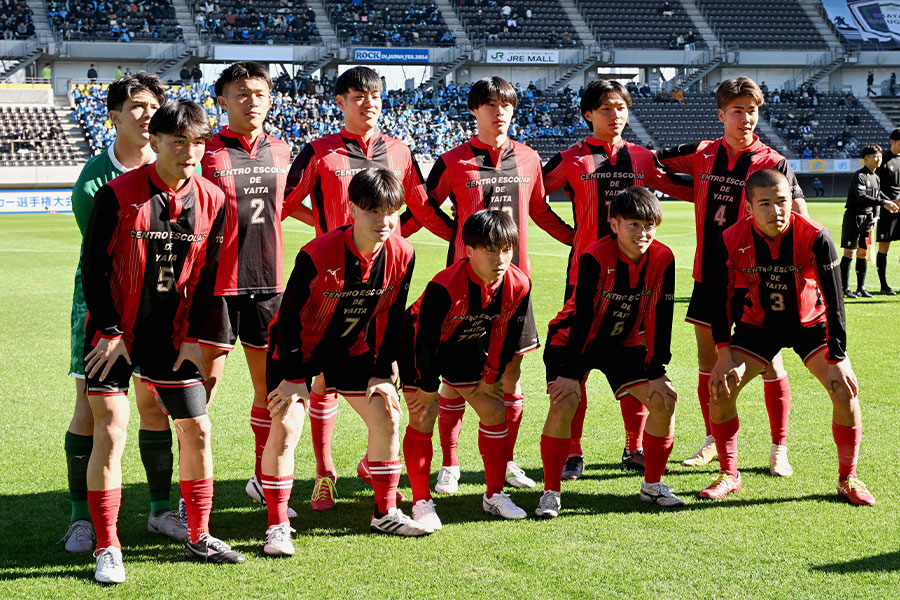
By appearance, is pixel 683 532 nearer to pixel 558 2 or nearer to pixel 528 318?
pixel 528 318

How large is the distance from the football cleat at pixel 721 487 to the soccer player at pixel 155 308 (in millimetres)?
2498

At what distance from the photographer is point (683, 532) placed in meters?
4.62

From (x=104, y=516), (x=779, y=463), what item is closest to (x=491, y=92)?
(x=779, y=463)

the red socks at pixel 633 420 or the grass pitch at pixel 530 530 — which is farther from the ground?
the red socks at pixel 633 420

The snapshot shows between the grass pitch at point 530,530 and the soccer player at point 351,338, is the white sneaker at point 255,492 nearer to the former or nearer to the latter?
the grass pitch at point 530,530

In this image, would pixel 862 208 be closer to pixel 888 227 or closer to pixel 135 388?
pixel 888 227

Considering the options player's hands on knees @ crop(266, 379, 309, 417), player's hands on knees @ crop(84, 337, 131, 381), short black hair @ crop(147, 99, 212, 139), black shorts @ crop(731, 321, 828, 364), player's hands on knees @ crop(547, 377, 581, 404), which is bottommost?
player's hands on knees @ crop(547, 377, 581, 404)

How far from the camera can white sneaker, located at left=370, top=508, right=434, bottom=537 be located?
464 centimetres

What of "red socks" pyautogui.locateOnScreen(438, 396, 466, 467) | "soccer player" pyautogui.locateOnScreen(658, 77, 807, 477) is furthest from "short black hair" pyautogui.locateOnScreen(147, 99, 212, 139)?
"soccer player" pyautogui.locateOnScreen(658, 77, 807, 477)

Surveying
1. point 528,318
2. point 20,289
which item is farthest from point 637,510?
point 20,289

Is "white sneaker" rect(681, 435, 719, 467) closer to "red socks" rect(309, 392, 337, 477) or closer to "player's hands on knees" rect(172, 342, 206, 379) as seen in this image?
"red socks" rect(309, 392, 337, 477)

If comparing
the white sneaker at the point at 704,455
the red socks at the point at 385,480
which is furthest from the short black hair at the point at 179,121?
the white sneaker at the point at 704,455

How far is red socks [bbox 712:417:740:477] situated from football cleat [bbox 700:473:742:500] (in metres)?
0.04

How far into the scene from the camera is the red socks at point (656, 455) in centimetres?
507
